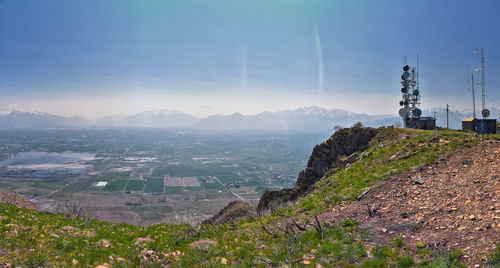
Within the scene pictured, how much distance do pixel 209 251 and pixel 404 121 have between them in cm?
4768

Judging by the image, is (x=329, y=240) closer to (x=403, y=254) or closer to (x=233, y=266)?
(x=403, y=254)

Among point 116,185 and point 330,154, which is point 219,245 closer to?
point 330,154

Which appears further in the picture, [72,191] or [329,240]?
[72,191]

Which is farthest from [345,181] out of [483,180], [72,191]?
[72,191]

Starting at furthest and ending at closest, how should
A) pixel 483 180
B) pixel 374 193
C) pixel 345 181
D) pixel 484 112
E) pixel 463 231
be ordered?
pixel 484 112 → pixel 345 181 → pixel 374 193 → pixel 483 180 → pixel 463 231

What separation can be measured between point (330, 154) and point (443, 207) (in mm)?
20935

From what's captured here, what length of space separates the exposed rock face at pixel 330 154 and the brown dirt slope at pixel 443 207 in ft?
41.4

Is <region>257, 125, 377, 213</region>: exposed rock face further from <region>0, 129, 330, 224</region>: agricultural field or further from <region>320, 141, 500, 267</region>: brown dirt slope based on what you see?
<region>0, 129, 330, 224</region>: agricultural field

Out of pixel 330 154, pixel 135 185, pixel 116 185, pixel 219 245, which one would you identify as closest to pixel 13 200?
pixel 219 245

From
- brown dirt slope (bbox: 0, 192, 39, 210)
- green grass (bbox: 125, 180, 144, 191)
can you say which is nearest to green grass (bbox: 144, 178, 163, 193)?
green grass (bbox: 125, 180, 144, 191)

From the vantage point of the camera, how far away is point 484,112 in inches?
1275

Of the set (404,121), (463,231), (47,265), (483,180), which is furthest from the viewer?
(404,121)

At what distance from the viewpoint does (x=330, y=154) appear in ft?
101

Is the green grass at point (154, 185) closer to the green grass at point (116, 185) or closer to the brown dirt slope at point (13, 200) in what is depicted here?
the green grass at point (116, 185)
